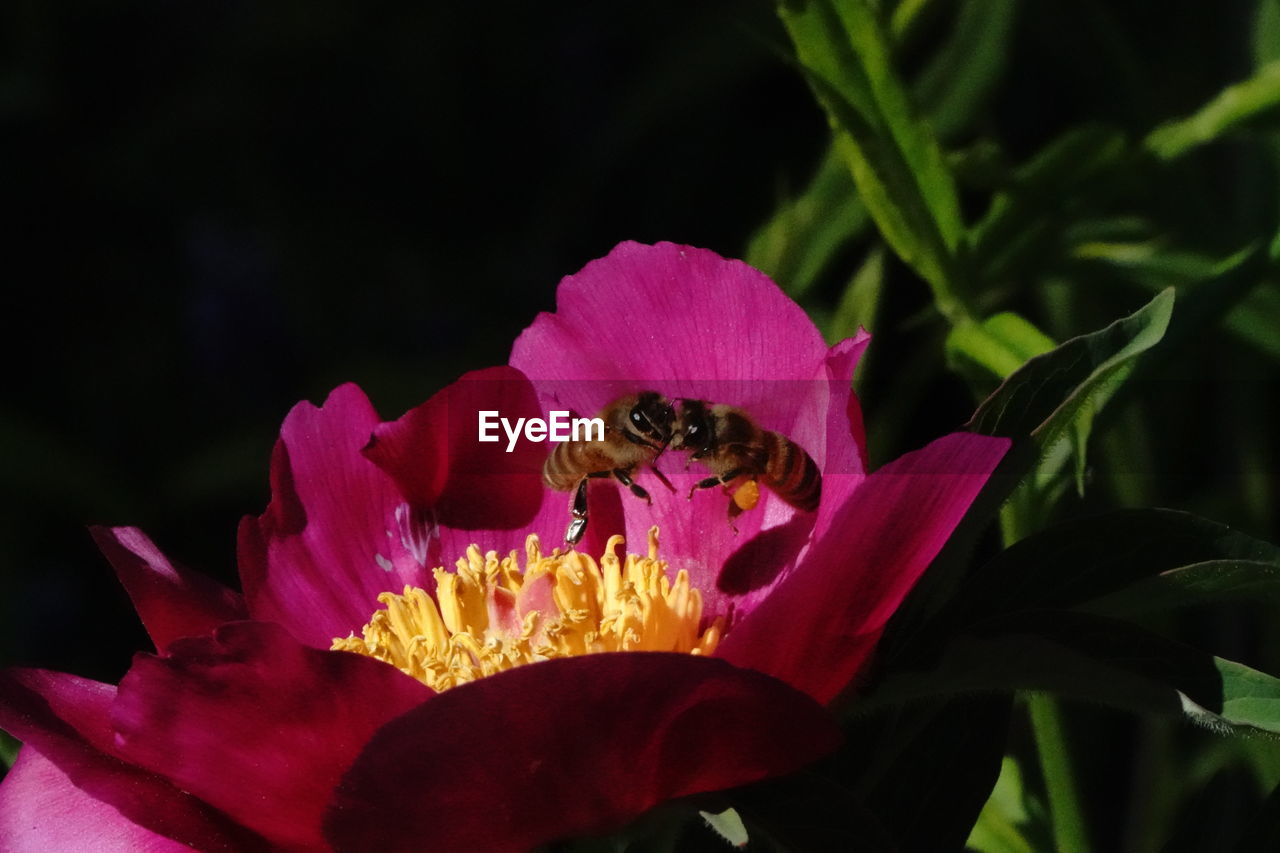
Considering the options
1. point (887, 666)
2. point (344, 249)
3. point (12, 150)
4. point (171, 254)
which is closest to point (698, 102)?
point (344, 249)

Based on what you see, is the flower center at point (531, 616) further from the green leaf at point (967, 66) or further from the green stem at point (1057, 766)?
the green leaf at point (967, 66)

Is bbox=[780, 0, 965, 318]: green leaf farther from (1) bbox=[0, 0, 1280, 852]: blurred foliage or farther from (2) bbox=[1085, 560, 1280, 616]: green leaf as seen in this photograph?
(2) bbox=[1085, 560, 1280, 616]: green leaf

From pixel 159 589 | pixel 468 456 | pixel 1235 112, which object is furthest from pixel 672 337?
pixel 1235 112

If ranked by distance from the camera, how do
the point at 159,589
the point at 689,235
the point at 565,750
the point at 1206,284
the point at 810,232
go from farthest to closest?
the point at 689,235 → the point at 810,232 → the point at 1206,284 → the point at 159,589 → the point at 565,750

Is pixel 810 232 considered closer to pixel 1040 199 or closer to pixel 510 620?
pixel 1040 199

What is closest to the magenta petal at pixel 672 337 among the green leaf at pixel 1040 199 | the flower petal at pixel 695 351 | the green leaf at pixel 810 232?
the flower petal at pixel 695 351
